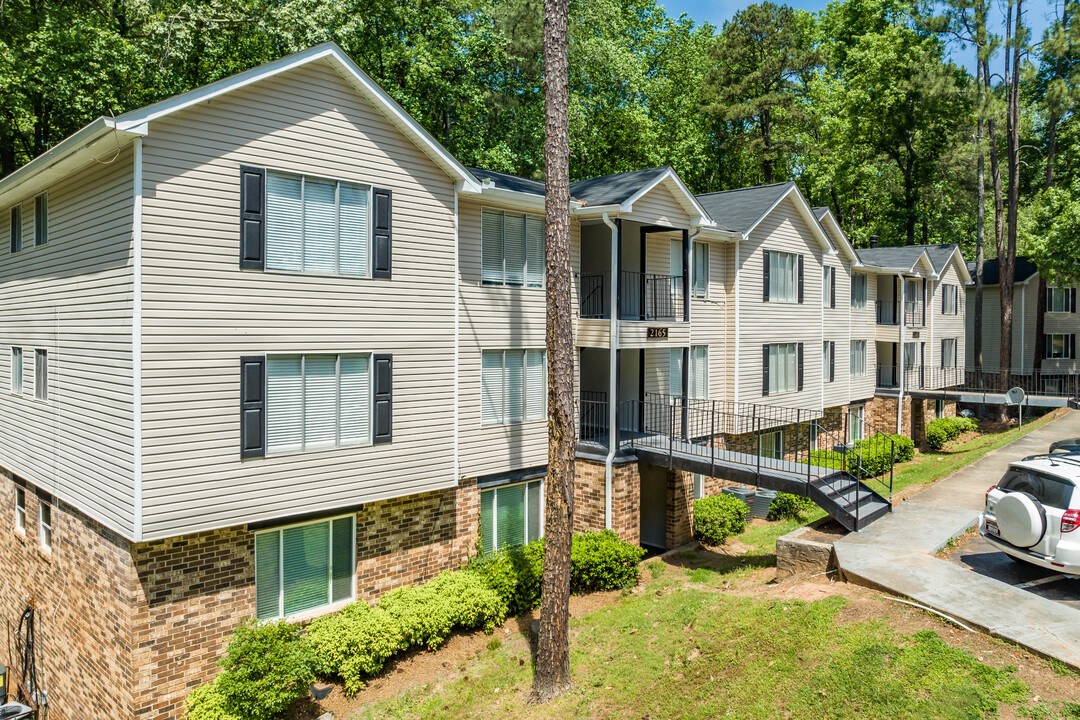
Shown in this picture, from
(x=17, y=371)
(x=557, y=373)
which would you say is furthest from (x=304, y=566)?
(x=17, y=371)

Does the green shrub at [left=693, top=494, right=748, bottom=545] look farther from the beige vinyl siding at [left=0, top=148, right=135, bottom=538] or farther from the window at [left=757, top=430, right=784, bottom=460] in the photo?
the beige vinyl siding at [left=0, top=148, right=135, bottom=538]

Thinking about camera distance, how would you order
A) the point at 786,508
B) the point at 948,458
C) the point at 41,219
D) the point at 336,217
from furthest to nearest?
the point at 948,458 < the point at 786,508 < the point at 41,219 < the point at 336,217

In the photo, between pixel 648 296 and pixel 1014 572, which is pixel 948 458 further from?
pixel 1014 572

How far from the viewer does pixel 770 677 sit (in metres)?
9.02

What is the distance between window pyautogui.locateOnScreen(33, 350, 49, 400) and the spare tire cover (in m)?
16.9

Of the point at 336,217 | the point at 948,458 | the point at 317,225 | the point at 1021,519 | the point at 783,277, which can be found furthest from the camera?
the point at 948,458

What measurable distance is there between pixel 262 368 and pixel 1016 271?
43.1 m

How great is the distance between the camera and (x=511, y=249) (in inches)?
597

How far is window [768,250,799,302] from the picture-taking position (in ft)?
73.0

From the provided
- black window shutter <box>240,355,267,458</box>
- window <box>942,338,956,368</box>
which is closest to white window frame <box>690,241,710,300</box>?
black window shutter <box>240,355,267,458</box>

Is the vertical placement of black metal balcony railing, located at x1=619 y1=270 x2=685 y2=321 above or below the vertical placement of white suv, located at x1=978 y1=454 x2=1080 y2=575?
above

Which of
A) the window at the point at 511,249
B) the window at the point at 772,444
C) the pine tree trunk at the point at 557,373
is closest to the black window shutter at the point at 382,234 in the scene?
the window at the point at 511,249

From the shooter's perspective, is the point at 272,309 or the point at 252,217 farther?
the point at 272,309

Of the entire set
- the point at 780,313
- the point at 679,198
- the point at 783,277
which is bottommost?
the point at 780,313
